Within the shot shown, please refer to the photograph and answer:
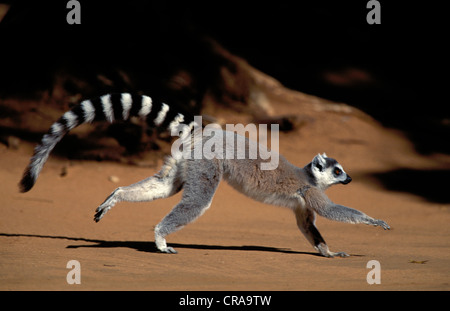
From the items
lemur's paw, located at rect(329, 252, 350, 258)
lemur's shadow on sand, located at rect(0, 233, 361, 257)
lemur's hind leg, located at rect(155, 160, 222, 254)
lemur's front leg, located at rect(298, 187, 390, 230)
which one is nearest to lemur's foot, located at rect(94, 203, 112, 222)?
lemur's shadow on sand, located at rect(0, 233, 361, 257)

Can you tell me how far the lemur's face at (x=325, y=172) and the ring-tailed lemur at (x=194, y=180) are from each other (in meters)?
0.01

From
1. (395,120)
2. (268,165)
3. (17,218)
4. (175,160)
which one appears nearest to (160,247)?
(175,160)

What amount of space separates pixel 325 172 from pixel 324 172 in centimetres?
2

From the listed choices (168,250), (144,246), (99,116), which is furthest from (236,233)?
(99,116)

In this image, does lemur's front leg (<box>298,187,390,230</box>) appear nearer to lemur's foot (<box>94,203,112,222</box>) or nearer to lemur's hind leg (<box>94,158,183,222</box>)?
lemur's hind leg (<box>94,158,183,222</box>)

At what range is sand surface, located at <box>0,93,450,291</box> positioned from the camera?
4.51m

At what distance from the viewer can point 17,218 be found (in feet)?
25.8

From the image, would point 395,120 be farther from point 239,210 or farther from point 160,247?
point 160,247

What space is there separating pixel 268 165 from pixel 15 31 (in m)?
8.96

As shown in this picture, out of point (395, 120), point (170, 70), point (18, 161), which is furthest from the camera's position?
point (395, 120)

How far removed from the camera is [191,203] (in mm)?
6031

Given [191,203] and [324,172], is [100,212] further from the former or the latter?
[324,172]

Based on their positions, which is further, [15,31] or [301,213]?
[15,31]

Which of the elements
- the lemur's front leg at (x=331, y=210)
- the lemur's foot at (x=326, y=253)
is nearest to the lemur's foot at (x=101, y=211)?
the lemur's front leg at (x=331, y=210)
